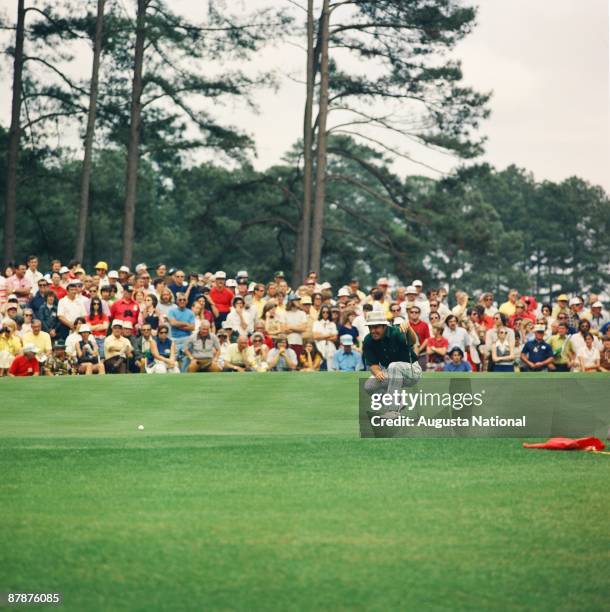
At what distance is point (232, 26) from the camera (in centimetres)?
4125

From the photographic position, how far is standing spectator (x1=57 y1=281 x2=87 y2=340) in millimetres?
22844

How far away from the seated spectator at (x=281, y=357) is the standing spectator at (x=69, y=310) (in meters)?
3.56

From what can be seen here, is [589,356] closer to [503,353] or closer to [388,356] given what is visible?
[503,353]

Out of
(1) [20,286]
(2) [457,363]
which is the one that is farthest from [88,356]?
(2) [457,363]

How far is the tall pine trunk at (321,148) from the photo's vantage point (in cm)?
4009

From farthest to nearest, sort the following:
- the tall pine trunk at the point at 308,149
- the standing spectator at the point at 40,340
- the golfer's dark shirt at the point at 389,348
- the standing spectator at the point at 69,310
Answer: the tall pine trunk at the point at 308,149 → the standing spectator at the point at 69,310 → the standing spectator at the point at 40,340 → the golfer's dark shirt at the point at 389,348

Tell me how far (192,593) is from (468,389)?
7.03 meters

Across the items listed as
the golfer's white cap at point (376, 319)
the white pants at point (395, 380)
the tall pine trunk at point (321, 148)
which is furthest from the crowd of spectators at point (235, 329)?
the tall pine trunk at point (321, 148)

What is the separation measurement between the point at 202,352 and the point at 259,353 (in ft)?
3.89

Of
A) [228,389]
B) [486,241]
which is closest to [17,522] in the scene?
[228,389]

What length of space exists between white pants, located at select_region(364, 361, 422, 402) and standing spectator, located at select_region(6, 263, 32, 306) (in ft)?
37.0

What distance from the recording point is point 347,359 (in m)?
23.8

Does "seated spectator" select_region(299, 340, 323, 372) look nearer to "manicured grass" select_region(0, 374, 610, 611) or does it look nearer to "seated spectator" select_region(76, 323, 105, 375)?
"seated spectator" select_region(76, 323, 105, 375)

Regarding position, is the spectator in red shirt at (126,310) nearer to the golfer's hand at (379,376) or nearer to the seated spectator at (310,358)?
the seated spectator at (310,358)
